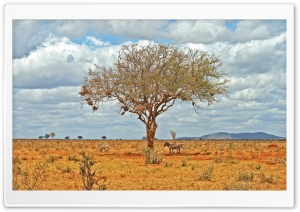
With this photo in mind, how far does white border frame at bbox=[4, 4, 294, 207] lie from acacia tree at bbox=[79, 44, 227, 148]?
9.52 m

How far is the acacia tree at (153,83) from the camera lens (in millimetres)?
26875

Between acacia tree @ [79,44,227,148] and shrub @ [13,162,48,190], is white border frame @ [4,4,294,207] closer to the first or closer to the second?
shrub @ [13,162,48,190]

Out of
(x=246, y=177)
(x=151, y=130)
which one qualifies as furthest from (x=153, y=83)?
(x=246, y=177)

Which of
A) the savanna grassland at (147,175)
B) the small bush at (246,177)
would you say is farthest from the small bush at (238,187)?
the small bush at (246,177)

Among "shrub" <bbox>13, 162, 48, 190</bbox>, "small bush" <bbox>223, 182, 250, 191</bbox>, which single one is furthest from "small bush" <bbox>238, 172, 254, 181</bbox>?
"shrub" <bbox>13, 162, 48, 190</bbox>
